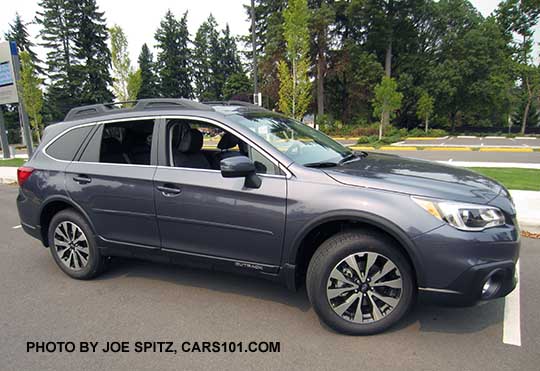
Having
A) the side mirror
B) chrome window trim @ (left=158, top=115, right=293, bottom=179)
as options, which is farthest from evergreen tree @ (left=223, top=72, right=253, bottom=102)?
the side mirror

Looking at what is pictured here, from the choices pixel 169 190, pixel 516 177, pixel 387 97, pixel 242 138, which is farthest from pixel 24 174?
pixel 387 97

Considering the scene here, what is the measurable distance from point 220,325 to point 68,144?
2499 millimetres

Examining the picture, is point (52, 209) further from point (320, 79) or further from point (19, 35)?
point (19, 35)

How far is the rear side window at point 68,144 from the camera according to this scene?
3.84m

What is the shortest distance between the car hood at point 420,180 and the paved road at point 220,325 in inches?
42.2

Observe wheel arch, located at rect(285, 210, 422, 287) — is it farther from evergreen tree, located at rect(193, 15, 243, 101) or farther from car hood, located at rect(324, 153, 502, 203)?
evergreen tree, located at rect(193, 15, 243, 101)

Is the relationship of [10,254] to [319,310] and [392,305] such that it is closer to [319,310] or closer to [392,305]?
[319,310]

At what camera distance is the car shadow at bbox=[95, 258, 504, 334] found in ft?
9.61

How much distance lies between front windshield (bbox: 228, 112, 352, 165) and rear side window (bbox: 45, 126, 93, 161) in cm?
171

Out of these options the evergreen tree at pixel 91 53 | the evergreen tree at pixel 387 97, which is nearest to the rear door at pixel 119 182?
the evergreen tree at pixel 387 97

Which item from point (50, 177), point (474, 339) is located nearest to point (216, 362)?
point (474, 339)

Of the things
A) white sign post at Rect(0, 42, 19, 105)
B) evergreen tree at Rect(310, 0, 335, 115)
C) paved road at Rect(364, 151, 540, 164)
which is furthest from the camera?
evergreen tree at Rect(310, 0, 335, 115)

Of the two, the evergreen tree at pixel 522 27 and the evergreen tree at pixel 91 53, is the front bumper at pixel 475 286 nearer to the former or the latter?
the evergreen tree at pixel 522 27

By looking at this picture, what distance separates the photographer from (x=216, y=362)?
2.58m
